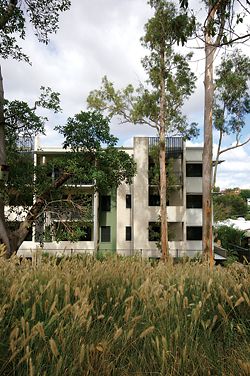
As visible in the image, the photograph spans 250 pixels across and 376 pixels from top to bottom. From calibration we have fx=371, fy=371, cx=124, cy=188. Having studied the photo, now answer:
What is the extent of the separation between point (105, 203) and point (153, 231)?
541 cm

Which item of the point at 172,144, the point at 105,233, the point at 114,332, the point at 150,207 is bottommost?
the point at 105,233

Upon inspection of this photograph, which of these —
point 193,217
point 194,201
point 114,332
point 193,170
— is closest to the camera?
point 114,332

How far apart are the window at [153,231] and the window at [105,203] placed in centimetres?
430

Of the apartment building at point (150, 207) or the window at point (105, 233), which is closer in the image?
the apartment building at point (150, 207)

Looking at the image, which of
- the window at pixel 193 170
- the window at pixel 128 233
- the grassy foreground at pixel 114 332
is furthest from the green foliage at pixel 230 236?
the grassy foreground at pixel 114 332

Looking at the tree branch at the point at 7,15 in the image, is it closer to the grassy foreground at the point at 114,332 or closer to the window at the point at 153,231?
the grassy foreground at the point at 114,332

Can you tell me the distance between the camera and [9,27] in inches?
442

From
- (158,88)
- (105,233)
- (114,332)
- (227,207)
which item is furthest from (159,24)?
(227,207)

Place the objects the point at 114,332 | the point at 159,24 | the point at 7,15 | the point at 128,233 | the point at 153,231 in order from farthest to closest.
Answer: the point at 128,233 → the point at 153,231 → the point at 159,24 → the point at 7,15 → the point at 114,332

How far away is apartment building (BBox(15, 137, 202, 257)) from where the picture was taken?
27.3 metres

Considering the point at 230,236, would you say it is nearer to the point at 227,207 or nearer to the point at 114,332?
the point at 227,207

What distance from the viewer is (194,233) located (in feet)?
94.7

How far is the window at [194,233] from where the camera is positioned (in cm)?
2878

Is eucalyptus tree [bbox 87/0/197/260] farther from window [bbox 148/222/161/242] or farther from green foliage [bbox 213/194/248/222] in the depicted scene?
green foliage [bbox 213/194/248/222]
